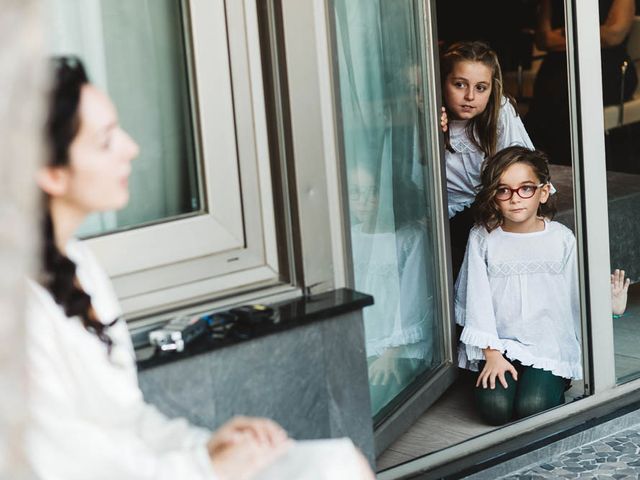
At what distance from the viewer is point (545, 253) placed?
349 centimetres

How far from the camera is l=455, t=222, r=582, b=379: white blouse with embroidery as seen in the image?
11.4 ft

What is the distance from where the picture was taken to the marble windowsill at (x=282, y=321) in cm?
227

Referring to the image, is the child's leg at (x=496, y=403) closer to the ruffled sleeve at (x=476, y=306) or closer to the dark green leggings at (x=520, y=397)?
the dark green leggings at (x=520, y=397)

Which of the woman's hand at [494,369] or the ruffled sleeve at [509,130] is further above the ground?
the ruffled sleeve at [509,130]

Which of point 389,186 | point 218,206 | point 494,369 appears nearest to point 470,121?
point 389,186

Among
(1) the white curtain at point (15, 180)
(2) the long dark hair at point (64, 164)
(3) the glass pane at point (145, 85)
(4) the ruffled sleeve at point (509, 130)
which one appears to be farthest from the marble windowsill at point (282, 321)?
(4) the ruffled sleeve at point (509, 130)

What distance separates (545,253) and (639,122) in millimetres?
923

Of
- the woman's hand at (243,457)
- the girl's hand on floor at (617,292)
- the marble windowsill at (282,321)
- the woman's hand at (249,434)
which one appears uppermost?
the marble windowsill at (282,321)

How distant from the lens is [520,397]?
341 cm

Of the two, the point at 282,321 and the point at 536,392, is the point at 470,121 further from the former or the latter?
the point at 282,321

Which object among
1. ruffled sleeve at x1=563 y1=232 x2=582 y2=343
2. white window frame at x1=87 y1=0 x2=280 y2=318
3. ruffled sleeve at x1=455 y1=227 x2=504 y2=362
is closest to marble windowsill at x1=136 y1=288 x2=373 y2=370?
white window frame at x1=87 y1=0 x2=280 y2=318

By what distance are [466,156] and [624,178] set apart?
0.56m

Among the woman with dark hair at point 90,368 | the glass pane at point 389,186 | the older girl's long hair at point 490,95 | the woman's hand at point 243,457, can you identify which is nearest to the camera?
the woman with dark hair at point 90,368

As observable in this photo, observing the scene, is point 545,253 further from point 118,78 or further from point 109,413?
point 109,413
